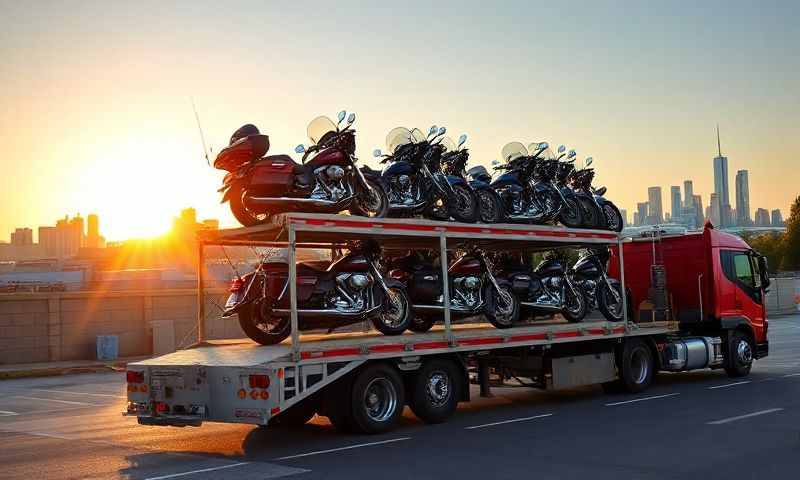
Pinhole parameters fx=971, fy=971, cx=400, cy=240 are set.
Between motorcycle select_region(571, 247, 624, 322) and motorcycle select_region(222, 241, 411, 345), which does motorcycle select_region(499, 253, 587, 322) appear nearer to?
motorcycle select_region(571, 247, 624, 322)

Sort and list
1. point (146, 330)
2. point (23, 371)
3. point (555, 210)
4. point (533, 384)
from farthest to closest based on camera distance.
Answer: point (146, 330)
point (23, 371)
point (555, 210)
point (533, 384)

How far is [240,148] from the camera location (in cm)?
1241

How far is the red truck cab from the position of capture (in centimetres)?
1788

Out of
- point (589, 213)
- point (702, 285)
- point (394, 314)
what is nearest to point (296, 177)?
point (394, 314)

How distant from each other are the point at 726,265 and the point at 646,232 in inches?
63.0

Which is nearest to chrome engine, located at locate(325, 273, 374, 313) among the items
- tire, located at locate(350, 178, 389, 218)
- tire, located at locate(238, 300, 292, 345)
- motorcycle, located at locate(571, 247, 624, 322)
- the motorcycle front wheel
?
tire, located at locate(238, 300, 292, 345)

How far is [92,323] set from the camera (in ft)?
104

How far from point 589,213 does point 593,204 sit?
24cm

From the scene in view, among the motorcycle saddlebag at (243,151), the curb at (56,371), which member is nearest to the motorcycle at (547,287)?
the motorcycle saddlebag at (243,151)

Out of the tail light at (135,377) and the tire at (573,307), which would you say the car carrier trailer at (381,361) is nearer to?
the tail light at (135,377)

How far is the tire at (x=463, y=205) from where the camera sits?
14672mm

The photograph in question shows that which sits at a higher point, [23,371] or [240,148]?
[240,148]

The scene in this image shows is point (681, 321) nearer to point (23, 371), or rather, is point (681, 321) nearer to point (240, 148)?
point (240, 148)

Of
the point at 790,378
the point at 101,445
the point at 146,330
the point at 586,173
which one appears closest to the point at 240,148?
the point at 101,445
